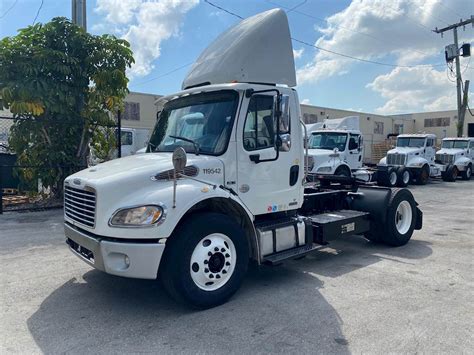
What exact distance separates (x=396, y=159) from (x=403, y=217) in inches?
545

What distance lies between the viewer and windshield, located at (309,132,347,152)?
1669 cm

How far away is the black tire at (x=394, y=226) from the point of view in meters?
6.82

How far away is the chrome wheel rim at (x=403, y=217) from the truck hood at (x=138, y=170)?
170 inches

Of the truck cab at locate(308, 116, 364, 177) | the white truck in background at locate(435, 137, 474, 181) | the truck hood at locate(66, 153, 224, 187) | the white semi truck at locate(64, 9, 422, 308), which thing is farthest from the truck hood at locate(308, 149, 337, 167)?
the truck hood at locate(66, 153, 224, 187)

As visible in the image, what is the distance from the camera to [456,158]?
2330 cm

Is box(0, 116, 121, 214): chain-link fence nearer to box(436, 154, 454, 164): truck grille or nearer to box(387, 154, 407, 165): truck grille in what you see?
box(387, 154, 407, 165): truck grille

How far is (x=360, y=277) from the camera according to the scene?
5.27 metres

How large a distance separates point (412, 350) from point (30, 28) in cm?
1101

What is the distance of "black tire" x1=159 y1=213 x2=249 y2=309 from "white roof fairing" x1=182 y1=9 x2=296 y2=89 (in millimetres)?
1898

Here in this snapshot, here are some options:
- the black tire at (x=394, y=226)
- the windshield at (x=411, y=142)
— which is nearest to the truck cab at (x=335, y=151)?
the windshield at (x=411, y=142)

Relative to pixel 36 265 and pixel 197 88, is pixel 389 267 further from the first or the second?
pixel 36 265

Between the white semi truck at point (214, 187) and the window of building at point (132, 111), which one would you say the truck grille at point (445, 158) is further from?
the white semi truck at point (214, 187)

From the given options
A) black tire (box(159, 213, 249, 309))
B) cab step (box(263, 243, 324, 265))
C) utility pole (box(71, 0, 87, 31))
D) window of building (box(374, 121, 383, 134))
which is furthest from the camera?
window of building (box(374, 121, 383, 134))

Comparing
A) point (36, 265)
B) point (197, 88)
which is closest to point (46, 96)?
point (36, 265)
